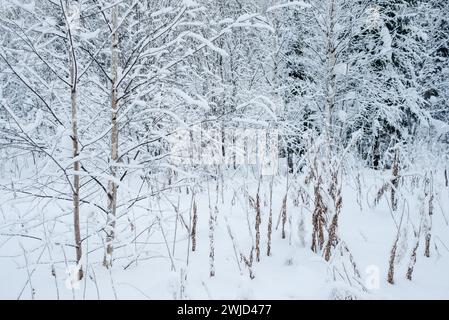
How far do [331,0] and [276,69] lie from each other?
262 centimetres

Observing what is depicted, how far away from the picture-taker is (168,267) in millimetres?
2344

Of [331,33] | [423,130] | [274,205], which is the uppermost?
[331,33]

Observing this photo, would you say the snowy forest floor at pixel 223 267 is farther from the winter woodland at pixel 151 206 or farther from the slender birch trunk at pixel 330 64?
the slender birch trunk at pixel 330 64

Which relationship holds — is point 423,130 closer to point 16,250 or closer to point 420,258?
point 420,258

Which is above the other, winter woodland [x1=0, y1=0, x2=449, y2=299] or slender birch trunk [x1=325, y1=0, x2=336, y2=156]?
slender birch trunk [x1=325, y1=0, x2=336, y2=156]

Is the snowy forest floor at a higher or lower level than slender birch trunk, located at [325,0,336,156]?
lower

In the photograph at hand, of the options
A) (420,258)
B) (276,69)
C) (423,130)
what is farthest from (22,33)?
(423,130)

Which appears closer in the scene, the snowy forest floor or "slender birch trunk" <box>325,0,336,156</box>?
the snowy forest floor

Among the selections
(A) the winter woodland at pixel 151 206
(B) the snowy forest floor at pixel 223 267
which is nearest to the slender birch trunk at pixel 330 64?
(A) the winter woodland at pixel 151 206

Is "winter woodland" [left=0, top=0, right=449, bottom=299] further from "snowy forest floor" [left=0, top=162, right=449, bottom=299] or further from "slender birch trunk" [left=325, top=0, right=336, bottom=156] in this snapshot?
"slender birch trunk" [left=325, top=0, right=336, bottom=156]

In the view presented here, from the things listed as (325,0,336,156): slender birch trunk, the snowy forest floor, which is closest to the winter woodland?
the snowy forest floor

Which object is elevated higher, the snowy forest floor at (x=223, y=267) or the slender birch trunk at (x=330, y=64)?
the slender birch trunk at (x=330, y=64)

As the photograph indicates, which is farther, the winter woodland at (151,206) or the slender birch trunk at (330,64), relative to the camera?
the slender birch trunk at (330,64)

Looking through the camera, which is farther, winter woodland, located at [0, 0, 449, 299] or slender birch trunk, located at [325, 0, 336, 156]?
slender birch trunk, located at [325, 0, 336, 156]
